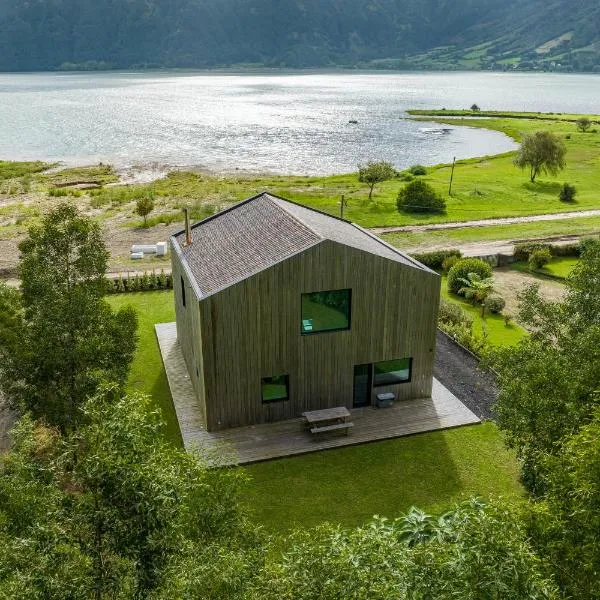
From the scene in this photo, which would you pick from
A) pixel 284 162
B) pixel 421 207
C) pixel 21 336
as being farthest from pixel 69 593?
pixel 284 162

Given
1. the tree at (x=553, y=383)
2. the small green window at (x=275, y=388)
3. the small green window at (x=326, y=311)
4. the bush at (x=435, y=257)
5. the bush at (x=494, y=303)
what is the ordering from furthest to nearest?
the bush at (x=435, y=257)
the bush at (x=494, y=303)
the small green window at (x=275, y=388)
the small green window at (x=326, y=311)
the tree at (x=553, y=383)

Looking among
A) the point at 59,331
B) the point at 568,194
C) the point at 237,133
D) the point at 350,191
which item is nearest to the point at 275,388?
the point at 59,331

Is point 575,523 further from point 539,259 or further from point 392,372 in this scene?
point 539,259

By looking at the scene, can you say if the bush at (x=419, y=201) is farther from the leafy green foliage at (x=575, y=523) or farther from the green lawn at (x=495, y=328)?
the leafy green foliage at (x=575, y=523)

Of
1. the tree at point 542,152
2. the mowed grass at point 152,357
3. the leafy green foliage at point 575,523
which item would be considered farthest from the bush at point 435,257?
the tree at point 542,152

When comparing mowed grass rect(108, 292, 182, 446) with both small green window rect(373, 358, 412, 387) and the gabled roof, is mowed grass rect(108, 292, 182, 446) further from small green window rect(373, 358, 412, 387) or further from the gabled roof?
small green window rect(373, 358, 412, 387)

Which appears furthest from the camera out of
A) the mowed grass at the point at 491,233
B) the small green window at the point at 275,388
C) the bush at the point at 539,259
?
the mowed grass at the point at 491,233

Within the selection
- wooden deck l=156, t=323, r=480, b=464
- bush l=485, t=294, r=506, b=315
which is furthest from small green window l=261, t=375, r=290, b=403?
bush l=485, t=294, r=506, b=315
